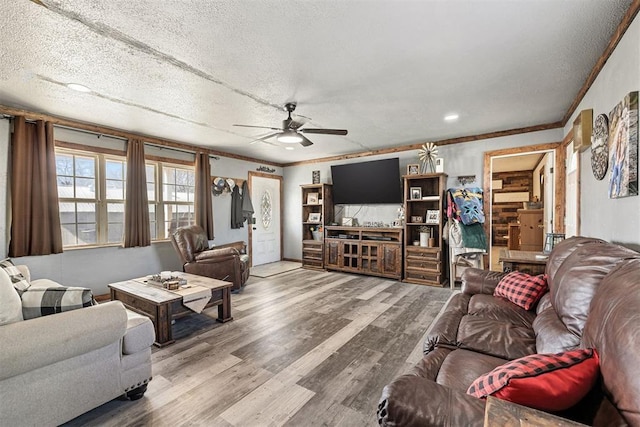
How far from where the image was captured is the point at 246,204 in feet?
20.4

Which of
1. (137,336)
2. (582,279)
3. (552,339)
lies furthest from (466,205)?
(137,336)

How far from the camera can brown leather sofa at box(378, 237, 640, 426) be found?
2.76ft

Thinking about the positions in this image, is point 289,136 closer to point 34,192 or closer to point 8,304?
point 8,304

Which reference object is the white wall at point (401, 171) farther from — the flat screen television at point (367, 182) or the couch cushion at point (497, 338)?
the couch cushion at point (497, 338)

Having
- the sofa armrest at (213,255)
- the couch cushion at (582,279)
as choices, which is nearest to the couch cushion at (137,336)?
the sofa armrest at (213,255)

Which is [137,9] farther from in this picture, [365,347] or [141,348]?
[365,347]

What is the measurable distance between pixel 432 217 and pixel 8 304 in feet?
16.6

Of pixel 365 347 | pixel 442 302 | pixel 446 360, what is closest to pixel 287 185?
pixel 442 302

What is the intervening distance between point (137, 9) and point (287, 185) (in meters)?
5.53

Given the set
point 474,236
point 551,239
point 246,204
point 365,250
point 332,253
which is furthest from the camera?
point 246,204

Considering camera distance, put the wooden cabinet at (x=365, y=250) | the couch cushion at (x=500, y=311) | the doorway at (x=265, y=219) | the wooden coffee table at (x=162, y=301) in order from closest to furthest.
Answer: the couch cushion at (x=500, y=311), the wooden coffee table at (x=162, y=301), the wooden cabinet at (x=365, y=250), the doorway at (x=265, y=219)

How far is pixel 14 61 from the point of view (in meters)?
2.37

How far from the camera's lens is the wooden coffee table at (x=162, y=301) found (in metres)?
2.65

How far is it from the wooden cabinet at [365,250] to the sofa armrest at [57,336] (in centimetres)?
422
